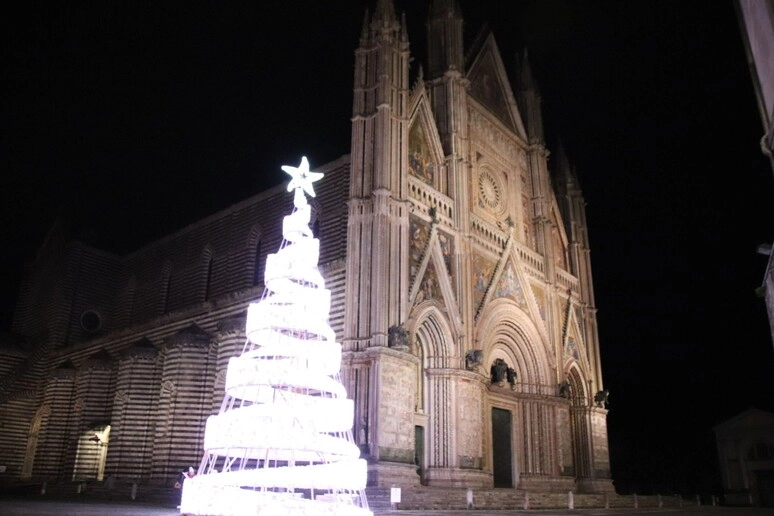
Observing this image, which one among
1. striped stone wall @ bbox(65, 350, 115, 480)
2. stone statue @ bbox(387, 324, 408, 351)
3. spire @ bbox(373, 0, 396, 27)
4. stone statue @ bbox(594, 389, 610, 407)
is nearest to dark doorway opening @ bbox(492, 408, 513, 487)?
stone statue @ bbox(594, 389, 610, 407)

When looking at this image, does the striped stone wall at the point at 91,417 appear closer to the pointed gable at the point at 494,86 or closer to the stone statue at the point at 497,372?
the stone statue at the point at 497,372

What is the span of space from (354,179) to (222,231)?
9841mm

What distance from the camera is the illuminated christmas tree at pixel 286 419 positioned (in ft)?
33.2

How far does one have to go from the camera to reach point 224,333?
2455 cm

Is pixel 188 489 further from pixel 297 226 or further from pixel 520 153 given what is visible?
pixel 520 153

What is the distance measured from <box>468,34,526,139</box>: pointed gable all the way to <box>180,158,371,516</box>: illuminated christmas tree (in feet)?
62.2

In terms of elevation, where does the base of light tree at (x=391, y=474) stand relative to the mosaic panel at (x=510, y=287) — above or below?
below

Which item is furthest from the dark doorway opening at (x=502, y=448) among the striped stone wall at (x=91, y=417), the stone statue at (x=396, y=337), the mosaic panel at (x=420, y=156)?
the striped stone wall at (x=91, y=417)

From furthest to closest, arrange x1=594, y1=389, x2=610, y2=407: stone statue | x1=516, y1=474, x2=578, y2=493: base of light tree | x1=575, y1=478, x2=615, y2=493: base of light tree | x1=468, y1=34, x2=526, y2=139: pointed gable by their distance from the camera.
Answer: x1=468, y1=34, x2=526, y2=139: pointed gable < x1=594, y1=389, x2=610, y2=407: stone statue < x1=575, y1=478, x2=615, y2=493: base of light tree < x1=516, y1=474, x2=578, y2=493: base of light tree

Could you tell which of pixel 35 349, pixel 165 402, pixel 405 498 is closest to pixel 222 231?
pixel 165 402

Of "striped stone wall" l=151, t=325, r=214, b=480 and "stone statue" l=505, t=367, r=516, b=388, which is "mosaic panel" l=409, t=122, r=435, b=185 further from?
"striped stone wall" l=151, t=325, r=214, b=480

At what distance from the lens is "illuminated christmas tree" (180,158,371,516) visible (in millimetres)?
10125

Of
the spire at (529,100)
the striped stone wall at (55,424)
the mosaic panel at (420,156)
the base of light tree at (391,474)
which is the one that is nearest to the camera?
the base of light tree at (391,474)

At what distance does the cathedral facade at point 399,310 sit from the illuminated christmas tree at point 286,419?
21.7 feet
